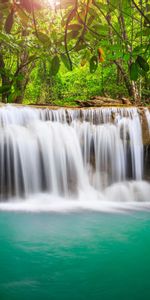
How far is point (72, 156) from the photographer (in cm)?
1014

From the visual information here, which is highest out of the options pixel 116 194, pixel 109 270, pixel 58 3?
pixel 58 3

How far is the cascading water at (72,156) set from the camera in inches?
368

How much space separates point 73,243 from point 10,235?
1.13 meters

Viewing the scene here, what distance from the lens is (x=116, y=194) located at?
377 inches

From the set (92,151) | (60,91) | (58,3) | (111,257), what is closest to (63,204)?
(92,151)

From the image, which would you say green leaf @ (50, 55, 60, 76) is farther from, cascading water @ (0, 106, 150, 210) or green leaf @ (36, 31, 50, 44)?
cascading water @ (0, 106, 150, 210)

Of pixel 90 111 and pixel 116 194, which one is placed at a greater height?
pixel 90 111

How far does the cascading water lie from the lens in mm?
9344

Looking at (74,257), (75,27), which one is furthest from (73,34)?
(74,257)

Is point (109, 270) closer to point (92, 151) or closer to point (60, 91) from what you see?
point (92, 151)

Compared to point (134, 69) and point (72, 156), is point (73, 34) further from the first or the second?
point (72, 156)

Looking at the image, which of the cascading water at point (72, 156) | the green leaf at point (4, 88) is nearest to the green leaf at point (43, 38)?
the green leaf at point (4, 88)

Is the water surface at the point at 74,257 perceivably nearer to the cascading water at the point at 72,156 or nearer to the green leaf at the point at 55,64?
the cascading water at the point at 72,156

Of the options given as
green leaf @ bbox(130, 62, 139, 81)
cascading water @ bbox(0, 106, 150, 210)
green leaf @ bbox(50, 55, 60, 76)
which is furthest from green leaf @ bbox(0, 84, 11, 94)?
cascading water @ bbox(0, 106, 150, 210)
